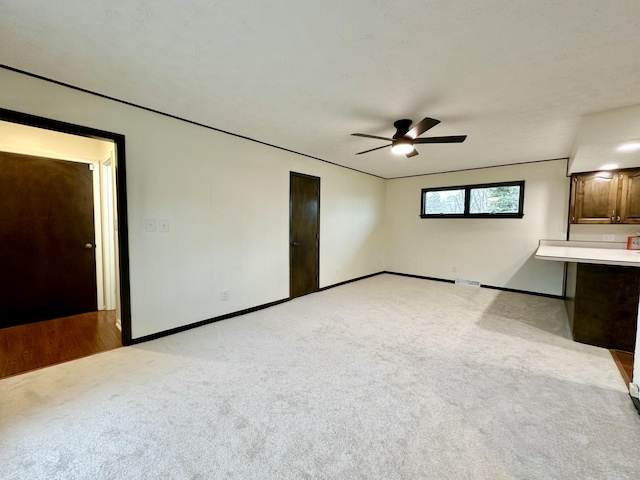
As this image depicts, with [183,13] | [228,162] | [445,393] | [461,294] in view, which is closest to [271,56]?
[183,13]

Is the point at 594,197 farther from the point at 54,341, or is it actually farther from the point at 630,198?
the point at 54,341

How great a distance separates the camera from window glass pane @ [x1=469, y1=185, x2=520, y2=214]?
5.05 metres

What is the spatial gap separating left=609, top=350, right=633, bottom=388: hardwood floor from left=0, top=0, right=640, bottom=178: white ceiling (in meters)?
2.34

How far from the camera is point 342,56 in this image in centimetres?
189

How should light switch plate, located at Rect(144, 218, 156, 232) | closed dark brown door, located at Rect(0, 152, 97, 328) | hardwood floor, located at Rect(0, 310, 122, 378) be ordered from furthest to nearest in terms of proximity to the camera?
closed dark brown door, located at Rect(0, 152, 97, 328), light switch plate, located at Rect(144, 218, 156, 232), hardwood floor, located at Rect(0, 310, 122, 378)

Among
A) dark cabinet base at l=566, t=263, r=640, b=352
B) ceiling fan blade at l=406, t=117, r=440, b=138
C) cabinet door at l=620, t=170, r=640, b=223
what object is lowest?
dark cabinet base at l=566, t=263, r=640, b=352

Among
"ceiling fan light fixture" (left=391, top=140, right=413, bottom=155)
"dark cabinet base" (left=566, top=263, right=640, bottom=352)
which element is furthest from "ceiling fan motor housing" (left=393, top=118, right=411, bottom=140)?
"dark cabinet base" (left=566, top=263, right=640, bottom=352)

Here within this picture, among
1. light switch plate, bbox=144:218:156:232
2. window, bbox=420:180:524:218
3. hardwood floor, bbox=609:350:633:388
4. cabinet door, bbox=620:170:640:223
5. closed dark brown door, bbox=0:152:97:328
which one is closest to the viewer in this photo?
hardwood floor, bbox=609:350:633:388

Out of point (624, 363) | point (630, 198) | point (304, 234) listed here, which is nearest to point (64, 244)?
point (304, 234)

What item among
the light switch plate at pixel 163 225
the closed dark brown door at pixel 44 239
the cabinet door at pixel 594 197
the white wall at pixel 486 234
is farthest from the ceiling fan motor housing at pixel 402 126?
the closed dark brown door at pixel 44 239

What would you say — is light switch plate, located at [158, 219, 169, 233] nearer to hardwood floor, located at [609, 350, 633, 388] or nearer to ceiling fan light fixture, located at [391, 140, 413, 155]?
ceiling fan light fixture, located at [391, 140, 413, 155]

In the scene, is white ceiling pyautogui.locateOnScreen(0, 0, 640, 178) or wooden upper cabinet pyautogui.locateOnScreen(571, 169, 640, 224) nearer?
white ceiling pyautogui.locateOnScreen(0, 0, 640, 178)

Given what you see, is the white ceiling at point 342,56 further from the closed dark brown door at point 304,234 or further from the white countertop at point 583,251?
the closed dark brown door at point 304,234

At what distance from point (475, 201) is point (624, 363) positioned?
140 inches
